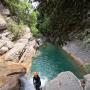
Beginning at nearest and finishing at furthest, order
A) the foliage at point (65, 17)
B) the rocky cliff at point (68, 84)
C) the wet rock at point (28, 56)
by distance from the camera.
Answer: the foliage at point (65, 17) → the rocky cliff at point (68, 84) → the wet rock at point (28, 56)

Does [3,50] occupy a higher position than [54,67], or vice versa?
[54,67]

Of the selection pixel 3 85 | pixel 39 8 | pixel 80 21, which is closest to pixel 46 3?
pixel 39 8

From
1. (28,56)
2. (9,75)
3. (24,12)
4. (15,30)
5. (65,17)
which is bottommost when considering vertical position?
(65,17)

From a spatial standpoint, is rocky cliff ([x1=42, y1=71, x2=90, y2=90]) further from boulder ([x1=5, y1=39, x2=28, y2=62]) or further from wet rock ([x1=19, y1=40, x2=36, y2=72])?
wet rock ([x1=19, y1=40, x2=36, y2=72])

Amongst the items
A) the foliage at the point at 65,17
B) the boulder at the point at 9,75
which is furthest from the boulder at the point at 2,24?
the foliage at the point at 65,17

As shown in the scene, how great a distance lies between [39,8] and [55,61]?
103 feet

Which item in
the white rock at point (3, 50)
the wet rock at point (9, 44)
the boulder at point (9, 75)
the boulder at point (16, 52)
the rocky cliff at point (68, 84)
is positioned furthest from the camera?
the wet rock at point (9, 44)

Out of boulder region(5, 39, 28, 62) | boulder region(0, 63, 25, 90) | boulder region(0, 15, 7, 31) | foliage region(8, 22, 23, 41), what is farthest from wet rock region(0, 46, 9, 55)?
foliage region(8, 22, 23, 41)

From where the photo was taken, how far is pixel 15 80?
19.2 meters

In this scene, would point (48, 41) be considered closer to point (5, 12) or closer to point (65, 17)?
point (5, 12)

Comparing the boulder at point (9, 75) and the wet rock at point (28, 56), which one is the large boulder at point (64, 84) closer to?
the boulder at point (9, 75)

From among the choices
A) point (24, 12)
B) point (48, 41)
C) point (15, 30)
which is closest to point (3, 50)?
point (48, 41)

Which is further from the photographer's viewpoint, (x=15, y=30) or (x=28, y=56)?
(x=15, y=30)

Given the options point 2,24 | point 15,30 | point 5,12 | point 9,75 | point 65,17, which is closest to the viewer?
point 65,17
